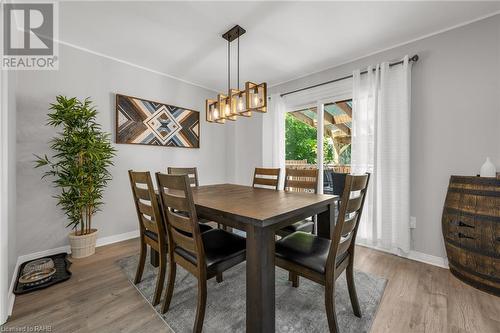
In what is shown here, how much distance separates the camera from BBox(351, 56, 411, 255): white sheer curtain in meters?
2.30

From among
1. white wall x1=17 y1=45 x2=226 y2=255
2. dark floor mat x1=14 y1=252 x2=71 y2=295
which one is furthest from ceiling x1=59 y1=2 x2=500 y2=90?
dark floor mat x1=14 y1=252 x2=71 y2=295

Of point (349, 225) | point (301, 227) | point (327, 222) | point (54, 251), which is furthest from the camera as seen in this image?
point (54, 251)

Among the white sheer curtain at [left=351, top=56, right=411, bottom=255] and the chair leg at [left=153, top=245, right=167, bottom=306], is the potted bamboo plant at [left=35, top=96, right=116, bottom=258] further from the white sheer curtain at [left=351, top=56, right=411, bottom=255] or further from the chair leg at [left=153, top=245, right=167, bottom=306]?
the white sheer curtain at [left=351, top=56, right=411, bottom=255]

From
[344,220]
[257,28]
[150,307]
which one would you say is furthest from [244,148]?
[344,220]

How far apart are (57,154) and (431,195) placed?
160 inches

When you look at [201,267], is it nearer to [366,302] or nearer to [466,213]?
[366,302]

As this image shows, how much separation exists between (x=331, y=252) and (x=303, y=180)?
116 centimetres

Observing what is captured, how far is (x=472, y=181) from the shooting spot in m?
1.74

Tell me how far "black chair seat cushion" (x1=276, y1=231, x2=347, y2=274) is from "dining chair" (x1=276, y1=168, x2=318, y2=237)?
0.38 meters

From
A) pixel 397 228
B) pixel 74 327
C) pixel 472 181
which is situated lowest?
pixel 74 327

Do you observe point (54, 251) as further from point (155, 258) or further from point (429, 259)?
point (429, 259)

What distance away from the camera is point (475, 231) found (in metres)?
1.67

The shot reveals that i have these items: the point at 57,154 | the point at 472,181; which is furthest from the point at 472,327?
the point at 57,154

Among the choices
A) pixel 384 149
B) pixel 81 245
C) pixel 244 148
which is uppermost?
pixel 244 148
